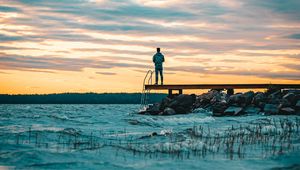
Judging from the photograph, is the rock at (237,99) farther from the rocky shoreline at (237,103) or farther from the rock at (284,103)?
the rock at (284,103)

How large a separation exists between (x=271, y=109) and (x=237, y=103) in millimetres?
2778

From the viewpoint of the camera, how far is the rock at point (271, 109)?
2008 cm

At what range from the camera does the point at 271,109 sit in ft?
66.1

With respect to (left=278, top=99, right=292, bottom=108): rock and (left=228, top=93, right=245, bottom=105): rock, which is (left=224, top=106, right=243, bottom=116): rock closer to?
(left=228, top=93, right=245, bottom=105): rock

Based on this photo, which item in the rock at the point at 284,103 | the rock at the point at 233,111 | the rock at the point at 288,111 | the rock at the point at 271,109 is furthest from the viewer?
the rock at the point at 233,111

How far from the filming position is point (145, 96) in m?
29.8

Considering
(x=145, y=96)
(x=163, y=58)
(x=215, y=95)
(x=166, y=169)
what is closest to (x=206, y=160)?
(x=166, y=169)

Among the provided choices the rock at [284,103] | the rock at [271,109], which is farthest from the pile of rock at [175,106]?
the rock at [284,103]

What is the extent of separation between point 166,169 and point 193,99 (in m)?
19.6

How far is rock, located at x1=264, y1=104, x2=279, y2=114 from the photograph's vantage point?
20.1 metres

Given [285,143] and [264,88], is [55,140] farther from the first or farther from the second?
[264,88]

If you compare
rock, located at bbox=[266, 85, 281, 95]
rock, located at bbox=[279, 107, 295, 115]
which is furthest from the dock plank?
rock, located at bbox=[279, 107, 295, 115]

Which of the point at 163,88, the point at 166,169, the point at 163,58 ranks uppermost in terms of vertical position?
the point at 163,58

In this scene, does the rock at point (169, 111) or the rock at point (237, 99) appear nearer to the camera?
the rock at point (237, 99)
